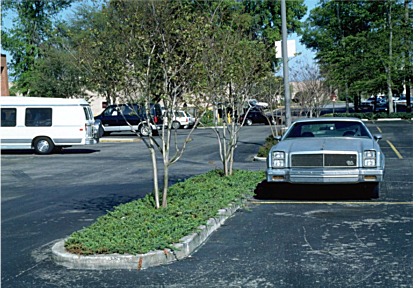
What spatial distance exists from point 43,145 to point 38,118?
41.8 inches

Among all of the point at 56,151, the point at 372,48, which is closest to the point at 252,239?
the point at 56,151

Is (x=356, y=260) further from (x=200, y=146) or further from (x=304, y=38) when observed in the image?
(x=304, y=38)

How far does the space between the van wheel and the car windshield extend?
563 inches

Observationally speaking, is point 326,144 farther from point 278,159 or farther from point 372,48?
point 372,48

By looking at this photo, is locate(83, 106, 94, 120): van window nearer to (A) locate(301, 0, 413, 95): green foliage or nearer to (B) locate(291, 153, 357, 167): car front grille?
(B) locate(291, 153, 357, 167): car front grille

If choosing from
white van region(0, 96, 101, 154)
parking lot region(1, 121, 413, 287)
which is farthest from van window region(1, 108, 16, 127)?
parking lot region(1, 121, 413, 287)

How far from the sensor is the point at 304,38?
217 feet

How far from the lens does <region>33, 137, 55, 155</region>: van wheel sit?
2572 centimetres

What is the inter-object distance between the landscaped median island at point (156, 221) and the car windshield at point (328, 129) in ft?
5.24

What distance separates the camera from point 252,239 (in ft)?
28.4

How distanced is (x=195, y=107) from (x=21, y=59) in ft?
163

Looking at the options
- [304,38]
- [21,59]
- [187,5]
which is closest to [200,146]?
[187,5]

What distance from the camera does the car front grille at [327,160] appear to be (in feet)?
38.6

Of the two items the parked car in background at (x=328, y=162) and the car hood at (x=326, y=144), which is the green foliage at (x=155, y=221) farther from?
the car hood at (x=326, y=144)
